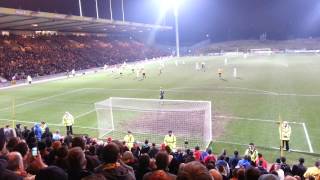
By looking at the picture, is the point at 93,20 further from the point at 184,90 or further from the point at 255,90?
the point at 255,90

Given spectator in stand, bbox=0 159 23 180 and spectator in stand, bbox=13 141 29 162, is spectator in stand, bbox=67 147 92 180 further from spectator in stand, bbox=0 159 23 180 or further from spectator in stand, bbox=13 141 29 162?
spectator in stand, bbox=13 141 29 162

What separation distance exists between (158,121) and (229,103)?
8164 mm

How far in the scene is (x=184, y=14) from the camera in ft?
379

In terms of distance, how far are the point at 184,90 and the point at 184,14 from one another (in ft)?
275

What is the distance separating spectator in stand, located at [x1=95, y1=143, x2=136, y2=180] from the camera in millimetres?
5207

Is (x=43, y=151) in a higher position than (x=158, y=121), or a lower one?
higher

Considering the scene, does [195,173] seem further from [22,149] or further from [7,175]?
[22,149]

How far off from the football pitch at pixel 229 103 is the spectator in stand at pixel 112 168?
463 inches

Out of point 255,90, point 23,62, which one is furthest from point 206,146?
point 23,62

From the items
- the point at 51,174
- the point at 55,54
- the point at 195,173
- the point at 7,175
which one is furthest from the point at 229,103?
the point at 55,54

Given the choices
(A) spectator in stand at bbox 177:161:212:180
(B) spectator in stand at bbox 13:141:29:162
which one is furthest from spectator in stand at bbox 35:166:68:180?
(B) spectator in stand at bbox 13:141:29:162

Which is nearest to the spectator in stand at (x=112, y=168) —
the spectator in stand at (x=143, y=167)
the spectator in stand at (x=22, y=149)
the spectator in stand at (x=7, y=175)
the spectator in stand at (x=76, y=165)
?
the spectator in stand at (x=76, y=165)

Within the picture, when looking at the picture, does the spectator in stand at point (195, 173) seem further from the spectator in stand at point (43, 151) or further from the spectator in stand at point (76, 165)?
the spectator in stand at point (43, 151)

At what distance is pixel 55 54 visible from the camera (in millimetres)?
65500
